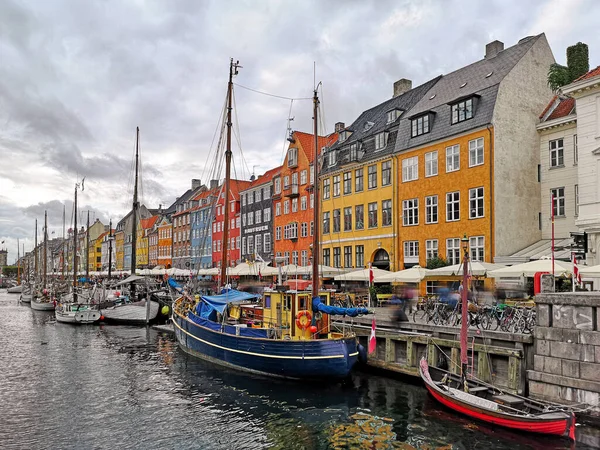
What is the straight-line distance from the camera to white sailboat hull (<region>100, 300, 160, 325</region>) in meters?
43.9

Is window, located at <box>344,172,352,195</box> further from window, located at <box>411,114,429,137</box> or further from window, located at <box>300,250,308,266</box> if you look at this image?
window, located at <box>300,250,308,266</box>

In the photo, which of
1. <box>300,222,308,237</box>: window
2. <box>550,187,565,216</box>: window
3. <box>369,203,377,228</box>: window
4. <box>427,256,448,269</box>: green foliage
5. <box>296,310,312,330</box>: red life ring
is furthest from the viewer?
<box>300,222,308,237</box>: window

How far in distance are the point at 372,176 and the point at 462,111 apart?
368 inches

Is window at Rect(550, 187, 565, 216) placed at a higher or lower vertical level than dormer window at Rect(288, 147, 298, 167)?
lower

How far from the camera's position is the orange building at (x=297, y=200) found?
4984 centimetres

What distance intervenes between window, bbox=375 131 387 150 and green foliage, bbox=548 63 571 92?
39.8ft

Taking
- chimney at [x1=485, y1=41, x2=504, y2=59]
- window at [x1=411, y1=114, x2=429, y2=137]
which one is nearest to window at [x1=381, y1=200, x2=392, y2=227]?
window at [x1=411, y1=114, x2=429, y2=137]

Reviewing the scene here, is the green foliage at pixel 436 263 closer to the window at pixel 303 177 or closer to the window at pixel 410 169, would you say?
the window at pixel 410 169

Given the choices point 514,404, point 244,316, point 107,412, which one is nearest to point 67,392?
point 107,412

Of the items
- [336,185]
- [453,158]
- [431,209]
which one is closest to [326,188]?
[336,185]

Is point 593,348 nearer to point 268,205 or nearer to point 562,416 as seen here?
point 562,416

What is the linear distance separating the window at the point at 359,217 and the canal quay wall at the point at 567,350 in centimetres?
2639

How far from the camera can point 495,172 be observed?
32.3 m

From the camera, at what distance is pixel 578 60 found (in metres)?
34.2
